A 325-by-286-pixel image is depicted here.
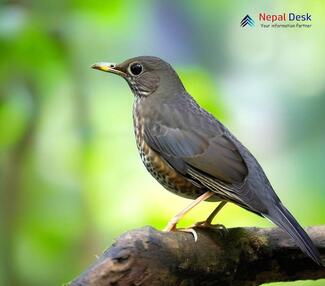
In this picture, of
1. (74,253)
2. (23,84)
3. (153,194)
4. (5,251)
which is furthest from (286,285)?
(23,84)

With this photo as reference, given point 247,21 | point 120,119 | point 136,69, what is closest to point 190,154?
point 136,69

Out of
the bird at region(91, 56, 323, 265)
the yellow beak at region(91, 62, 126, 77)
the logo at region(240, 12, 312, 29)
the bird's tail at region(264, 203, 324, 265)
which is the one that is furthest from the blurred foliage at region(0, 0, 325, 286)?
the bird's tail at region(264, 203, 324, 265)

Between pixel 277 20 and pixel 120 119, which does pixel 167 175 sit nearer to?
pixel 120 119

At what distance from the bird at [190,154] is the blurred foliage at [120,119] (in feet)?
3.04

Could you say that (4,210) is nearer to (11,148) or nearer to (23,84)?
(11,148)

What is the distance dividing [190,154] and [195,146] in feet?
0.19

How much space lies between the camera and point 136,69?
11.8ft

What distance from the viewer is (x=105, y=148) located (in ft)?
Result: 15.6

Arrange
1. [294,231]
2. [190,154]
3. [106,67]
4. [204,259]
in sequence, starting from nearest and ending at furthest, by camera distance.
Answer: [294,231], [204,259], [190,154], [106,67]

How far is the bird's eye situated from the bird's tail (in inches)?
41.0

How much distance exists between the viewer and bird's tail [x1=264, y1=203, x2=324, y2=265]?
2.90 m

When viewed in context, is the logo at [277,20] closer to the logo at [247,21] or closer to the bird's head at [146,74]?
the logo at [247,21]

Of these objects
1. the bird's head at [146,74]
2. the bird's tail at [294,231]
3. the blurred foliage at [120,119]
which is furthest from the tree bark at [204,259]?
the blurred foliage at [120,119]

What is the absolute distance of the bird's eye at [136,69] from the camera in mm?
3588
